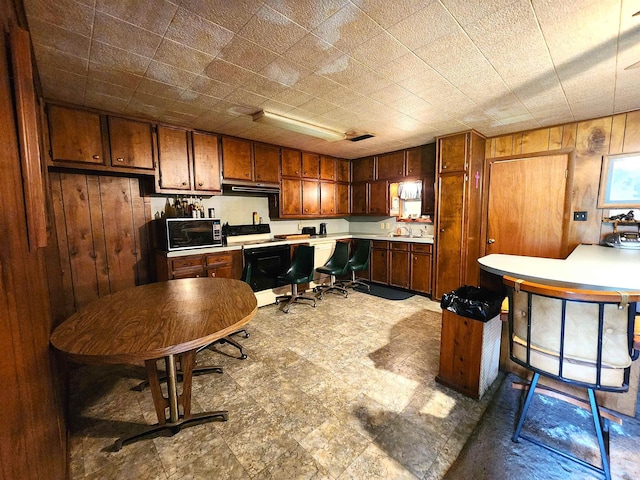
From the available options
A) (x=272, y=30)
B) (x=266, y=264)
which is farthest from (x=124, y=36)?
(x=266, y=264)

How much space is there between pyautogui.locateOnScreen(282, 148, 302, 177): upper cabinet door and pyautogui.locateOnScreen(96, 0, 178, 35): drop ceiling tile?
9.57ft

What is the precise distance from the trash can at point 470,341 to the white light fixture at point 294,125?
2.54m

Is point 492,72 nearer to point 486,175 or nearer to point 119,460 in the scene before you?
point 486,175

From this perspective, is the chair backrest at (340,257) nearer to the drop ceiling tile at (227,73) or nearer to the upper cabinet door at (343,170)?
the upper cabinet door at (343,170)

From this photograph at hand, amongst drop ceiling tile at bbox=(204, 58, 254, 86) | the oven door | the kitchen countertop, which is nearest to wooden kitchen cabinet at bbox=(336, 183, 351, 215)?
the kitchen countertop

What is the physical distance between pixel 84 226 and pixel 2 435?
3222 millimetres

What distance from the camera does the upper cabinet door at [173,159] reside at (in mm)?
3334

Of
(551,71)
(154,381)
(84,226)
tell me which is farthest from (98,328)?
(551,71)

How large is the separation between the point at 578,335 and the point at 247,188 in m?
3.93

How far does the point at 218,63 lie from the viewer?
6.79ft

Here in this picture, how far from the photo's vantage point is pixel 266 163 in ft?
14.1

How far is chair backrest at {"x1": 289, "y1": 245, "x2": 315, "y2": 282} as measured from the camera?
13.6 ft

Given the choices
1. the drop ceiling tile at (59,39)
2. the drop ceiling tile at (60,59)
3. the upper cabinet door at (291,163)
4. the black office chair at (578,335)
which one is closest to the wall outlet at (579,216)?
the black office chair at (578,335)

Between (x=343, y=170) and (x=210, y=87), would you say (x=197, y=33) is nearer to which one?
(x=210, y=87)
